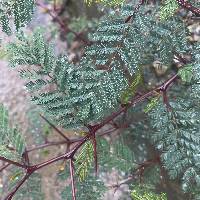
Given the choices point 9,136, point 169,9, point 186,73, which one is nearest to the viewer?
point 169,9

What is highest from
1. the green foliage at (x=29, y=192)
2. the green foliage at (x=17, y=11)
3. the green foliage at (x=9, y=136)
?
the green foliage at (x=17, y=11)

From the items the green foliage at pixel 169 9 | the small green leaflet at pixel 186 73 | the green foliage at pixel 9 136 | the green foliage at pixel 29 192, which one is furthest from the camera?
the green foliage at pixel 29 192

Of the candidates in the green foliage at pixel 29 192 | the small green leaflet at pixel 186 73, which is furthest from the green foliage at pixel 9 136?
the small green leaflet at pixel 186 73

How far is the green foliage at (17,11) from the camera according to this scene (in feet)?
2.78

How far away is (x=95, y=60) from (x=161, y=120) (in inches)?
9.4

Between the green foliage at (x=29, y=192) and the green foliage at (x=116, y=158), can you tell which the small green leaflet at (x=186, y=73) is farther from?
the green foliage at (x=29, y=192)

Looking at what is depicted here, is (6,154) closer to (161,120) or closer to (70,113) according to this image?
(70,113)

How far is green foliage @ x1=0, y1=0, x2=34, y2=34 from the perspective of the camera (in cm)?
85

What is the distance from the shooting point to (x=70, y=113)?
943 mm

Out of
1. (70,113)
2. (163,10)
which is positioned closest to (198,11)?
(163,10)

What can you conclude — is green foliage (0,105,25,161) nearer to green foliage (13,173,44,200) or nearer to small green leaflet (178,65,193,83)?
green foliage (13,173,44,200)

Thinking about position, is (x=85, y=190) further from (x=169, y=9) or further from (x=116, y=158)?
(x=169, y=9)

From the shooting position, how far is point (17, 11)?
0.85 meters

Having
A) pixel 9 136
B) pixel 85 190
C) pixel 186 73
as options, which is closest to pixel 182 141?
pixel 186 73
